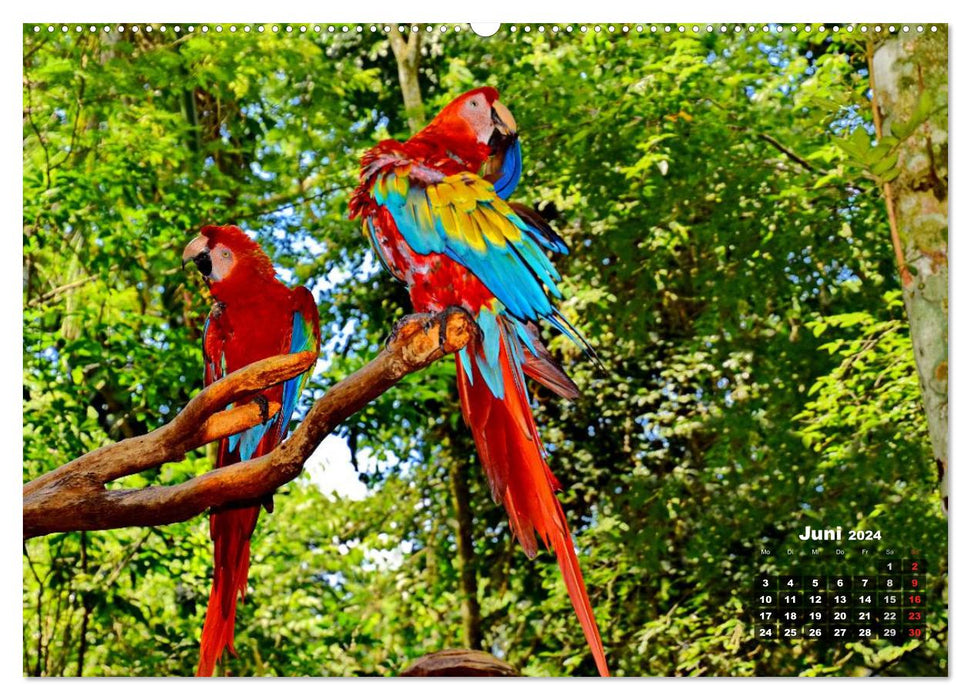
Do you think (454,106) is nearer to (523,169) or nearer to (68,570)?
(523,169)

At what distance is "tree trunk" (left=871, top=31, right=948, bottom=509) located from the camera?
2.41m

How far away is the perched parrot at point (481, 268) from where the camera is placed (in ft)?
6.99

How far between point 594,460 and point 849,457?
2.28ft

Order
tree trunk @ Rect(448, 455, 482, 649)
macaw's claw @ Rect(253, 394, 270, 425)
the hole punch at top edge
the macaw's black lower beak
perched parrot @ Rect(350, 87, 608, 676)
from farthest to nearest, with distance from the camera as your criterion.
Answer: tree trunk @ Rect(448, 455, 482, 649) → the hole punch at top edge → the macaw's black lower beak → macaw's claw @ Rect(253, 394, 270, 425) → perched parrot @ Rect(350, 87, 608, 676)

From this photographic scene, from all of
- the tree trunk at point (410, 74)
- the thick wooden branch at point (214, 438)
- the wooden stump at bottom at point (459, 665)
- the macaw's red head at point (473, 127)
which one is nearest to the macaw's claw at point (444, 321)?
the thick wooden branch at point (214, 438)

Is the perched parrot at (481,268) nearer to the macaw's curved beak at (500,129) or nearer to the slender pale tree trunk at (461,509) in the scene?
the macaw's curved beak at (500,129)

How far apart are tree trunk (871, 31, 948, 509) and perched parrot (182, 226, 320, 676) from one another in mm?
1532

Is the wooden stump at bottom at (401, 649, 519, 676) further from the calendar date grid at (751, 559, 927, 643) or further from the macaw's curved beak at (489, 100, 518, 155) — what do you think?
the macaw's curved beak at (489, 100, 518, 155)

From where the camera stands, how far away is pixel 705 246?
2771 millimetres

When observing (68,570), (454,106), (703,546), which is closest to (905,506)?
(703,546)

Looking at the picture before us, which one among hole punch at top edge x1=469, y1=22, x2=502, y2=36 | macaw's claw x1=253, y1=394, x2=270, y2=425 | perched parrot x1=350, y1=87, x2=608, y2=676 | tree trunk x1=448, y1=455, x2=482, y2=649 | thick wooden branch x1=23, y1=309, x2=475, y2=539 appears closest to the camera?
thick wooden branch x1=23, y1=309, x2=475, y2=539

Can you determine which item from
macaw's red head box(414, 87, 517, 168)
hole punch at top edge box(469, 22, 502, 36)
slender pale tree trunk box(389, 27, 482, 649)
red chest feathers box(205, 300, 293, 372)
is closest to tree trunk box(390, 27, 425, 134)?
slender pale tree trunk box(389, 27, 482, 649)

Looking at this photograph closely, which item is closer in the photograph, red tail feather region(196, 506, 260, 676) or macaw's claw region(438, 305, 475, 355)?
macaw's claw region(438, 305, 475, 355)

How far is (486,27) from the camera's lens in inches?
98.8
